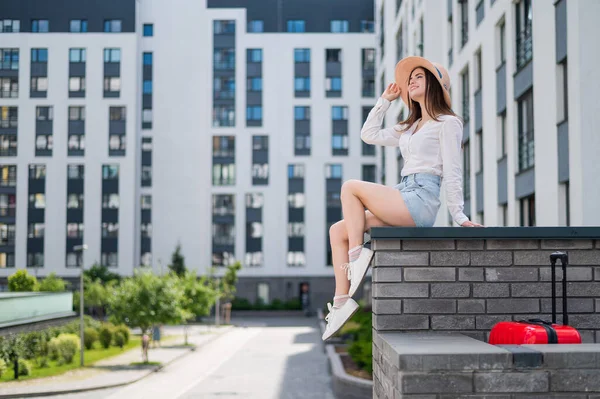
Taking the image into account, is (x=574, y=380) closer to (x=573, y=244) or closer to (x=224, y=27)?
(x=573, y=244)

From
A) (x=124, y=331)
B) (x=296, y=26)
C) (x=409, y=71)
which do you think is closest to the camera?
(x=409, y=71)

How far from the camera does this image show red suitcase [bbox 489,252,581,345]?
5.98 m

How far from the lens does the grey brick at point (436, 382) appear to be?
5184 millimetres

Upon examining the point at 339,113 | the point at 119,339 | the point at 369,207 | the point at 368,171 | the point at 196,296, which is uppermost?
the point at 339,113

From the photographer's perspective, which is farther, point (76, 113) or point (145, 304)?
point (76, 113)

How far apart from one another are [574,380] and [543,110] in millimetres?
16773

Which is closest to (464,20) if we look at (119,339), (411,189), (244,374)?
(244,374)

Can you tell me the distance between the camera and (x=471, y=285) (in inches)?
267

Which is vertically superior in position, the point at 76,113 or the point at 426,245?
the point at 76,113

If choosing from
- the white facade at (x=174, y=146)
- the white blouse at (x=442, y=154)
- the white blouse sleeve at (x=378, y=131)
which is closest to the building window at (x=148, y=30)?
the white facade at (x=174, y=146)

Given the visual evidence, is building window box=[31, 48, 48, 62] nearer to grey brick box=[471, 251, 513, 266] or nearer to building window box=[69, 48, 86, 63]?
building window box=[69, 48, 86, 63]

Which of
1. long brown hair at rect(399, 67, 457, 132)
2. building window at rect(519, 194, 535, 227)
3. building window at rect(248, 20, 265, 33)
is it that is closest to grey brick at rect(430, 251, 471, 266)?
long brown hair at rect(399, 67, 457, 132)

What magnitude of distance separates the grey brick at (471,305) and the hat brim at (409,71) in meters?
1.82

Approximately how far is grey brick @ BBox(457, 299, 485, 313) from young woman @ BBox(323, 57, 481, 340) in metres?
0.64
